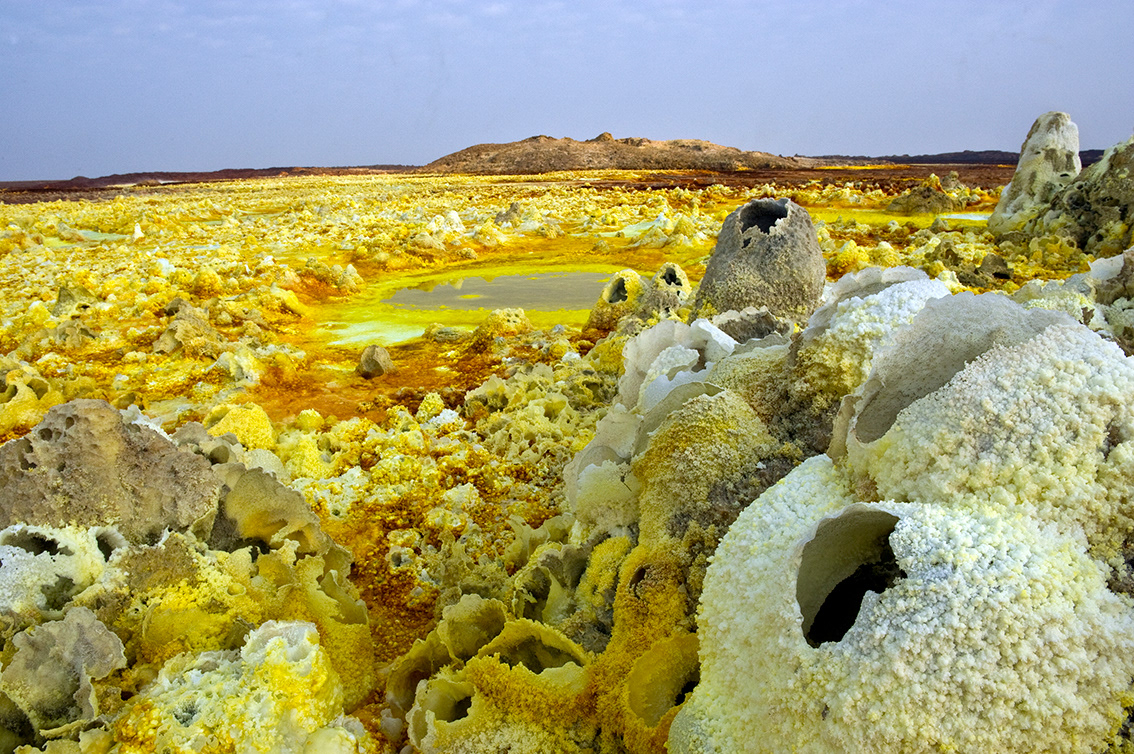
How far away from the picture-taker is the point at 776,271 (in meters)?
3.68

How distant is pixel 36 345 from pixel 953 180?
2022 cm

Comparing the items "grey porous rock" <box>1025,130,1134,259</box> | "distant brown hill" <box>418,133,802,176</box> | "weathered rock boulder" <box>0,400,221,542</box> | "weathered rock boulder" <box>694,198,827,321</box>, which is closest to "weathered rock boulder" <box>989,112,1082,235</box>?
"grey porous rock" <box>1025,130,1134,259</box>

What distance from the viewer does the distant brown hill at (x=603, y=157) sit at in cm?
4878

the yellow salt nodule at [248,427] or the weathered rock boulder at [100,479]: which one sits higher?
the weathered rock boulder at [100,479]

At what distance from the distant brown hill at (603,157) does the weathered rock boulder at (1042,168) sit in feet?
123

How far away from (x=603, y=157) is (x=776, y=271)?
5008 cm

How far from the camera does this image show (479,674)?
5.02 ft

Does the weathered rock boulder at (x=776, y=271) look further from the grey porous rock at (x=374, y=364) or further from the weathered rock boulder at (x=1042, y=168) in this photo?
the weathered rock boulder at (x=1042, y=168)

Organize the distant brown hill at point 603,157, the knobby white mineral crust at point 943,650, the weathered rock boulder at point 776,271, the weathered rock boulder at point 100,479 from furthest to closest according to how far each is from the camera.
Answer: the distant brown hill at point 603,157 < the weathered rock boulder at point 776,271 < the weathered rock boulder at point 100,479 < the knobby white mineral crust at point 943,650

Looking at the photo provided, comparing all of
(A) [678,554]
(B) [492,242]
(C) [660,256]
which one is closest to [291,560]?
(A) [678,554]

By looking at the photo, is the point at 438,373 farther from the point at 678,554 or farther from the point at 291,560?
the point at 678,554

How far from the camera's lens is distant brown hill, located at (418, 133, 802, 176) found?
48.8 m

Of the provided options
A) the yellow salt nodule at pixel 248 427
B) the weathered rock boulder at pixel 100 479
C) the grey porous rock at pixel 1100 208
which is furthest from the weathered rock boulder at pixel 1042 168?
the weathered rock boulder at pixel 100 479

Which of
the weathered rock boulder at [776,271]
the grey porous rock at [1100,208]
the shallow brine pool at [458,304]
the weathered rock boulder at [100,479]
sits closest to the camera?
the weathered rock boulder at [100,479]
